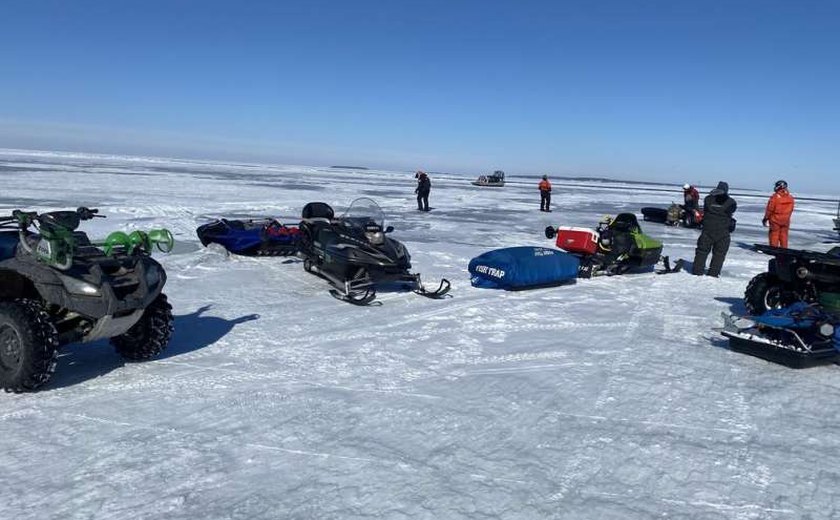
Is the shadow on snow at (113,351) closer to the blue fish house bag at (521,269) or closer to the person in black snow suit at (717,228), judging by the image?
the blue fish house bag at (521,269)

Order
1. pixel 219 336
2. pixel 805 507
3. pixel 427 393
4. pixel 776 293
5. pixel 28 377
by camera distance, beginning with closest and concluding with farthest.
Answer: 1. pixel 805 507
2. pixel 28 377
3. pixel 427 393
4. pixel 219 336
5. pixel 776 293

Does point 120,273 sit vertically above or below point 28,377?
above

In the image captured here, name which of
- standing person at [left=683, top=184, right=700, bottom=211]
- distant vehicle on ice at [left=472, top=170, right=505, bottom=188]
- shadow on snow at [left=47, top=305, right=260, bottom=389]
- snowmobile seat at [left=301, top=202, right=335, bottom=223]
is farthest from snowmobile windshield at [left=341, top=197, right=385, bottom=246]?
distant vehicle on ice at [left=472, top=170, right=505, bottom=188]

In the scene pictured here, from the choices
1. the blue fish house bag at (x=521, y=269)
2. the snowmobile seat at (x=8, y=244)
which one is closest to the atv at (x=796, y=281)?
the blue fish house bag at (x=521, y=269)

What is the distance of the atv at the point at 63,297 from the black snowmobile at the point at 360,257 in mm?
2772

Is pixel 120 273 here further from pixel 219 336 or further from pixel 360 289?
pixel 360 289

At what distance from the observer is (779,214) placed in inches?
384

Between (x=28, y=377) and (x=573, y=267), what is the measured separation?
21.5 ft

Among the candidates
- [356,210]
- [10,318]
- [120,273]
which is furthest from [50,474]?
[356,210]

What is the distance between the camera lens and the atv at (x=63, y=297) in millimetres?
3818

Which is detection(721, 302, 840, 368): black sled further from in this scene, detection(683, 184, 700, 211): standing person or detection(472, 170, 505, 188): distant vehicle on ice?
detection(472, 170, 505, 188): distant vehicle on ice

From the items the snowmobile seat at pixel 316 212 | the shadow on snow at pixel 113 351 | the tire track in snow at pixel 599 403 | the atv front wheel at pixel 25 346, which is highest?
the snowmobile seat at pixel 316 212

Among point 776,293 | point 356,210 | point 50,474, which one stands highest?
point 356,210

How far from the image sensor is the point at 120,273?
4.34 meters
